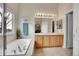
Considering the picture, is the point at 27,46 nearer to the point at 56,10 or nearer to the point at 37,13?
the point at 37,13

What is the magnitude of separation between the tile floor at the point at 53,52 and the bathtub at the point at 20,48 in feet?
0.40

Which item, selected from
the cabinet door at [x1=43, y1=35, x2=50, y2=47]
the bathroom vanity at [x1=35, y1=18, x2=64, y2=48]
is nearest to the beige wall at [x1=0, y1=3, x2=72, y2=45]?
the bathroom vanity at [x1=35, y1=18, x2=64, y2=48]

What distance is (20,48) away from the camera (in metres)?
1.66

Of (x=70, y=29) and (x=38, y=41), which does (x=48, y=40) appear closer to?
(x=38, y=41)

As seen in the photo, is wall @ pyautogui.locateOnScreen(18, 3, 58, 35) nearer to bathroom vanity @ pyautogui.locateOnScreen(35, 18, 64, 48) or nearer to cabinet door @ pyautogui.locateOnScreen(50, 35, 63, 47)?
bathroom vanity @ pyautogui.locateOnScreen(35, 18, 64, 48)

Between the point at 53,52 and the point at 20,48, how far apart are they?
507 mm

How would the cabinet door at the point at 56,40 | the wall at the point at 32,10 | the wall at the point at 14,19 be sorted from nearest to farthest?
the wall at the point at 14,19 → the wall at the point at 32,10 → the cabinet door at the point at 56,40

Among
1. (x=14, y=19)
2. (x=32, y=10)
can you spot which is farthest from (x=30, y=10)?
(x=14, y=19)

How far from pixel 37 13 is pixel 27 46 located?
1.87 ft

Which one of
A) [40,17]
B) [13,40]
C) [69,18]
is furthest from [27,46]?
[69,18]

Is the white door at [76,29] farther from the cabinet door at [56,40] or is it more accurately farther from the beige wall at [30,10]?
the cabinet door at [56,40]

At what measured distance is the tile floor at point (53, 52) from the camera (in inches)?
64.9

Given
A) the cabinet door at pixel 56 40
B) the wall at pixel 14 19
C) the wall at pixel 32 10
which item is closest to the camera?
the wall at pixel 14 19

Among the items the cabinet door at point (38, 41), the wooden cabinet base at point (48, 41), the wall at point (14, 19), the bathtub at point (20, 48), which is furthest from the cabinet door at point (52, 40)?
the wall at point (14, 19)
